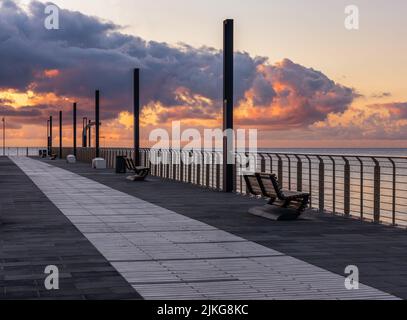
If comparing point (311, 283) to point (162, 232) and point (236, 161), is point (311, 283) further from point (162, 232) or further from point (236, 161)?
point (236, 161)

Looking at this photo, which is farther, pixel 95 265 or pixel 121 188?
pixel 121 188

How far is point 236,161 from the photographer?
2070cm

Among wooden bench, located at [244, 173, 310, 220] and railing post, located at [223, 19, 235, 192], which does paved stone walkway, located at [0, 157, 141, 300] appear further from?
railing post, located at [223, 19, 235, 192]

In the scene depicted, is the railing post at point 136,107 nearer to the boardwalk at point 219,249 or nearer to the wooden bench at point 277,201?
the boardwalk at point 219,249

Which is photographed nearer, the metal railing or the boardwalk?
the boardwalk

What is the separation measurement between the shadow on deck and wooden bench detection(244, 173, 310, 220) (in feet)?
0.73

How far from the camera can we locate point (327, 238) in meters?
10.4

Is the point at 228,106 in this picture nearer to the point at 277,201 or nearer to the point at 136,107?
the point at 277,201

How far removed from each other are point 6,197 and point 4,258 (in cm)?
1042

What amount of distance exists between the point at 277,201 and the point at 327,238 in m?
3.47

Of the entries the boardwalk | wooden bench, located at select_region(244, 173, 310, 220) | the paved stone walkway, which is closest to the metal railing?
wooden bench, located at select_region(244, 173, 310, 220)

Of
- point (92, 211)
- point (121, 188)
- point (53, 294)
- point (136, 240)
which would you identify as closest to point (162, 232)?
point (136, 240)

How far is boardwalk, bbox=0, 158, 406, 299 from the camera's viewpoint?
6672 mm
